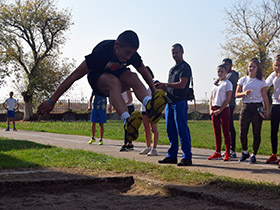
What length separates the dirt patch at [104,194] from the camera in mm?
4598

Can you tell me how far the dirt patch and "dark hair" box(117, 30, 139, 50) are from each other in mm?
1780

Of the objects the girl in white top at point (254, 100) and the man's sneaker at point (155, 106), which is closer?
the man's sneaker at point (155, 106)

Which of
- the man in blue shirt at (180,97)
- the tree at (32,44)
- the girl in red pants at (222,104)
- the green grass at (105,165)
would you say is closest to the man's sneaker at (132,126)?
the green grass at (105,165)

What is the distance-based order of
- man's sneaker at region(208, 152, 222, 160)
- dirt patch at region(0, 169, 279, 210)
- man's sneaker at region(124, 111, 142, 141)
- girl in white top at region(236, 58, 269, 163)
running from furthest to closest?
man's sneaker at region(208, 152, 222, 160)
girl in white top at region(236, 58, 269, 163)
man's sneaker at region(124, 111, 142, 141)
dirt patch at region(0, 169, 279, 210)

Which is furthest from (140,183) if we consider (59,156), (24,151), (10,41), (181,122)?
(10,41)

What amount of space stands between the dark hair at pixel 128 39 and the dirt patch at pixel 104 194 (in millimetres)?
1780

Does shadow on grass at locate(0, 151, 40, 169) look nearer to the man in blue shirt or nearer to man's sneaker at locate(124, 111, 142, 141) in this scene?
the man in blue shirt

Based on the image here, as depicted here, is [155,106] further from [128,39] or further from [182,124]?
[182,124]

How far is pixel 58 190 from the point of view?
18.4 feet

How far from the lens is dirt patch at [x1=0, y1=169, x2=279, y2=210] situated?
4.60 meters

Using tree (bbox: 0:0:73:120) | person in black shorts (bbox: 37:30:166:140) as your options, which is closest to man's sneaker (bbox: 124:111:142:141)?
person in black shorts (bbox: 37:30:166:140)

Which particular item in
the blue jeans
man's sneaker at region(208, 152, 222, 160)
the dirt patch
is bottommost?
the dirt patch

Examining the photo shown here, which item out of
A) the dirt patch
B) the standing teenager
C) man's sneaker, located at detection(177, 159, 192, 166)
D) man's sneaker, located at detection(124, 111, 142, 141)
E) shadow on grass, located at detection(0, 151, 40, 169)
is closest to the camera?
the dirt patch

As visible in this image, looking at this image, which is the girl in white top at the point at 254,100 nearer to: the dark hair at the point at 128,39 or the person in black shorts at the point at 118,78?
the person in black shorts at the point at 118,78
